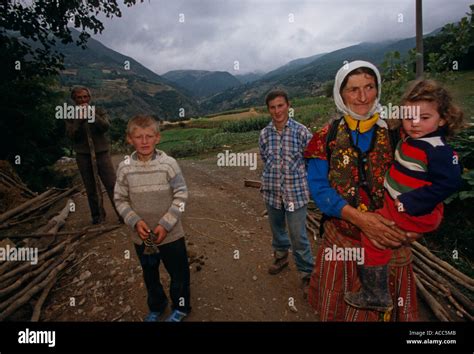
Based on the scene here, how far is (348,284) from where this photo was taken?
7.09 ft

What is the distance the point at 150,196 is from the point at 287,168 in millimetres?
1527

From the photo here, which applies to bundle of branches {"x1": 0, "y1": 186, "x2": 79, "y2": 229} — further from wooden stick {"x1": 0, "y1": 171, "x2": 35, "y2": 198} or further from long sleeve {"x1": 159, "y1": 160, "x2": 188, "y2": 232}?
long sleeve {"x1": 159, "y1": 160, "x2": 188, "y2": 232}

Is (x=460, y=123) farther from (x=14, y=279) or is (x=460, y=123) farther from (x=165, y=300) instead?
(x=14, y=279)

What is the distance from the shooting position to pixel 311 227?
5.15 metres

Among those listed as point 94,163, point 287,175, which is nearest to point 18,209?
point 94,163

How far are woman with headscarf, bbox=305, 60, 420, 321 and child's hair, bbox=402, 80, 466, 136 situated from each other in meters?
0.28

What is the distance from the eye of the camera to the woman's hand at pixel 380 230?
185cm

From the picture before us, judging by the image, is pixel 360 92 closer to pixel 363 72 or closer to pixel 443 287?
pixel 363 72

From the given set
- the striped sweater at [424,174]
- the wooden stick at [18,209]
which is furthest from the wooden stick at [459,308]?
the wooden stick at [18,209]

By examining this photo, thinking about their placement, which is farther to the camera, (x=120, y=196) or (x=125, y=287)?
(x=125, y=287)

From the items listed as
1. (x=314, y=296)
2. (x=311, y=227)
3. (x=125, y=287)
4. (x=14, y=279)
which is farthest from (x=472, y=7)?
(x=14, y=279)

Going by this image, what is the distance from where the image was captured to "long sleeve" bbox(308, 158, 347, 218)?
1.99 m

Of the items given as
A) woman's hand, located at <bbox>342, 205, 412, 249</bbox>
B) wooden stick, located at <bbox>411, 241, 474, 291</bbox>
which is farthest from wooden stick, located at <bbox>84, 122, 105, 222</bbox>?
wooden stick, located at <bbox>411, 241, 474, 291</bbox>
